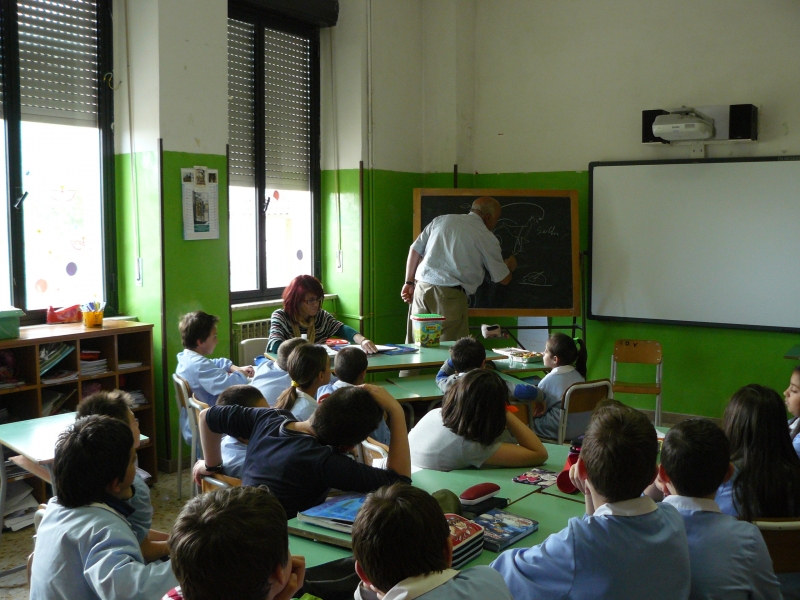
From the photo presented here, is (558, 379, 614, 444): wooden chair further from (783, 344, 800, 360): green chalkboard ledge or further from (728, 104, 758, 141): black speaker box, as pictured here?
(728, 104, 758, 141): black speaker box

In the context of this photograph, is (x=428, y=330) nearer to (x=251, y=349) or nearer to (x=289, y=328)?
(x=289, y=328)

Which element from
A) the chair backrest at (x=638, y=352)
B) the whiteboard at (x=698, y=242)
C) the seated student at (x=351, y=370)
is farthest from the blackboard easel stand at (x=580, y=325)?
the seated student at (x=351, y=370)

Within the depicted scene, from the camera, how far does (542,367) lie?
4.74 meters

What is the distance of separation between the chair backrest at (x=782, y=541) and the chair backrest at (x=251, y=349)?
3.61 m

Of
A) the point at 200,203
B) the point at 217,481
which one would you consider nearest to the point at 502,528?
the point at 217,481

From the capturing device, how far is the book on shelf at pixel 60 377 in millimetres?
4279

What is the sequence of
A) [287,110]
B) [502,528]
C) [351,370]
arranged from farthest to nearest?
[287,110] → [351,370] → [502,528]

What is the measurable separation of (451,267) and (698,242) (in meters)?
1.94

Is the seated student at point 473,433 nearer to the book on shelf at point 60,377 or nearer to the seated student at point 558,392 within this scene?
the seated student at point 558,392

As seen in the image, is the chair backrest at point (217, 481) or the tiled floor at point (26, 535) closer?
the chair backrest at point (217, 481)

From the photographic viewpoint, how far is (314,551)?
6.65ft

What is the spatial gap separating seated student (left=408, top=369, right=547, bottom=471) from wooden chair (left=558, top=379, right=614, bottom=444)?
48.1 inches

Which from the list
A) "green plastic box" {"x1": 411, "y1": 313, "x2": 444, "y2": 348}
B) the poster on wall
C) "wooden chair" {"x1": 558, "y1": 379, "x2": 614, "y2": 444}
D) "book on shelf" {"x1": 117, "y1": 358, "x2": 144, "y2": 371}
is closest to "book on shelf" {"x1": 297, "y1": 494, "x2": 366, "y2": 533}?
"wooden chair" {"x1": 558, "y1": 379, "x2": 614, "y2": 444}

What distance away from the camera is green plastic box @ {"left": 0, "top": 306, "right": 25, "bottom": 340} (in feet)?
13.5
